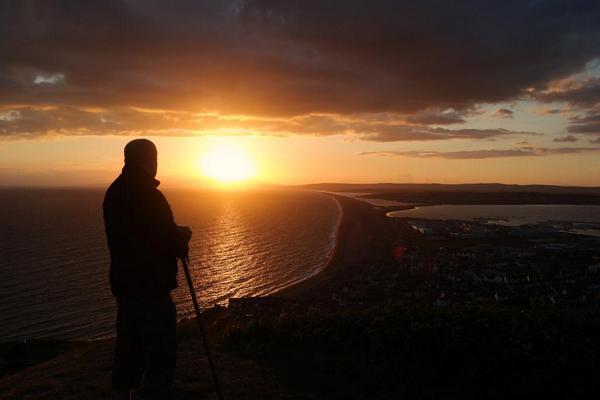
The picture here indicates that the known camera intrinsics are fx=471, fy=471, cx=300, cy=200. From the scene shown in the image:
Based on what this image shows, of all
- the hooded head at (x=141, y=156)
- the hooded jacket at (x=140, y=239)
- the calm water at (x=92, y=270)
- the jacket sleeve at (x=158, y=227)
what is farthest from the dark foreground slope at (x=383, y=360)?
the calm water at (x=92, y=270)

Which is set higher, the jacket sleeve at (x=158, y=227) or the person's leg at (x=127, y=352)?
the jacket sleeve at (x=158, y=227)

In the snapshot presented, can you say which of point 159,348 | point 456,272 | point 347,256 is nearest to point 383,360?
point 159,348

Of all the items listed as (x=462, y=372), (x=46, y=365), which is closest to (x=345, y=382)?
(x=462, y=372)

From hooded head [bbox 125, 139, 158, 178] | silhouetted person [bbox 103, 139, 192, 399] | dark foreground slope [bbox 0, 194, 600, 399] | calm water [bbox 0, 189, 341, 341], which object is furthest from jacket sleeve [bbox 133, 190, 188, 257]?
calm water [bbox 0, 189, 341, 341]

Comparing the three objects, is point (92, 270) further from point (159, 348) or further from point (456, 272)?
point (159, 348)

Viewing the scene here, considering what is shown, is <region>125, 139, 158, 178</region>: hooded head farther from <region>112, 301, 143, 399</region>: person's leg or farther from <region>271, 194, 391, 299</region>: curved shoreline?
<region>271, 194, 391, 299</region>: curved shoreline

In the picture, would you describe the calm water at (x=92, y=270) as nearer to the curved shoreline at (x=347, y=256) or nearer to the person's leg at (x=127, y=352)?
the curved shoreline at (x=347, y=256)

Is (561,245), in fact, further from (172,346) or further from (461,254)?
(172,346)
